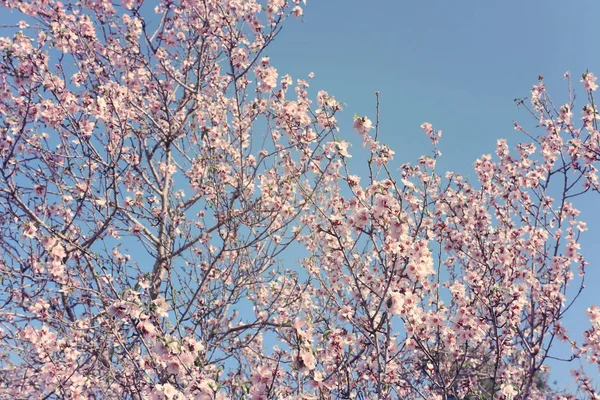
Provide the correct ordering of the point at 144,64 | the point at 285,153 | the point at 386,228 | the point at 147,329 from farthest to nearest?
the point at 144,64
the point at 285,153
the point at 386,228
the point at 147,329

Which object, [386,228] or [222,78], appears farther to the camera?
[222,78]

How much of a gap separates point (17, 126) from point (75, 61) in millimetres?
984

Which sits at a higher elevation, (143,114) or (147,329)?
(143,114)

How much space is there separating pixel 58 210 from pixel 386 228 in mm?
4292

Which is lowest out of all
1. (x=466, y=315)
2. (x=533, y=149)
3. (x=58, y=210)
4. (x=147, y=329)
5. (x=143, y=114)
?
(x=147, y=329)

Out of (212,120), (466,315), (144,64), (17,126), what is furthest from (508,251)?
(17,126)

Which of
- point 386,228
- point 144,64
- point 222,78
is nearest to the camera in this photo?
point 386,228

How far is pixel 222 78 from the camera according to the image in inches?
291

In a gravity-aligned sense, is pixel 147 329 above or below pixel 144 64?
below

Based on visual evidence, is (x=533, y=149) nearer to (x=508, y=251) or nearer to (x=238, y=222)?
(x=508, y=251)

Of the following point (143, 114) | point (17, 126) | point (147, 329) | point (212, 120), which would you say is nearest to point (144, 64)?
point (143, 114)

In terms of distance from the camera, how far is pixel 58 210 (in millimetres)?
5684

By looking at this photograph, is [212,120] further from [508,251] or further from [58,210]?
[508,251]

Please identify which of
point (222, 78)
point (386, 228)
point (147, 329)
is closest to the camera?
point (147, 329)
